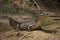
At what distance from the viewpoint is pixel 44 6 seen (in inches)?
482

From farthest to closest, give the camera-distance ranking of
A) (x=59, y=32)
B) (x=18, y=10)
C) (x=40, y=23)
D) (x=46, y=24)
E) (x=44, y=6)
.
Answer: (x=44, y=6)
(x=18, y=10)
(x=46, y=24)
(x=40, y=23)
(x=59, y=32)

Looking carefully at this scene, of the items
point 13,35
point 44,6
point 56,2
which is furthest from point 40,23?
point 56,2

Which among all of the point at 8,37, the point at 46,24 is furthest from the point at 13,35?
the point at 46,24

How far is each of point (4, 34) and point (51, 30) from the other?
1731 mm

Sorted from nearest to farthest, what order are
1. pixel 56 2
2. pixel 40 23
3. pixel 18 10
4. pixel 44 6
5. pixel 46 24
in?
pixel 40 23 → pixel 46 24 → pixel 18 10 → pixel 44 6 → pixel 56 2

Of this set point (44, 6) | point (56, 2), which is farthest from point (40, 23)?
point (56, 2)

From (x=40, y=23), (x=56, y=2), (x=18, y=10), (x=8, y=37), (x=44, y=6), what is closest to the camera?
(x=8, y=37)

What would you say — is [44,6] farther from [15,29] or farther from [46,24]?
[15,29]

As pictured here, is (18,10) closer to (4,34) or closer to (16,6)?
(16,6)

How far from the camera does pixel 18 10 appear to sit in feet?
35.3

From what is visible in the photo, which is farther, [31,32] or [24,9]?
[24,9]

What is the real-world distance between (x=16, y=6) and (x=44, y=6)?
76.7 inches

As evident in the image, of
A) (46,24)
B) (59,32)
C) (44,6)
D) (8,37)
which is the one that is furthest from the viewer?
(44,6)

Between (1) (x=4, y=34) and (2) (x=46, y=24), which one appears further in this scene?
(2) (x=46, y=24)
